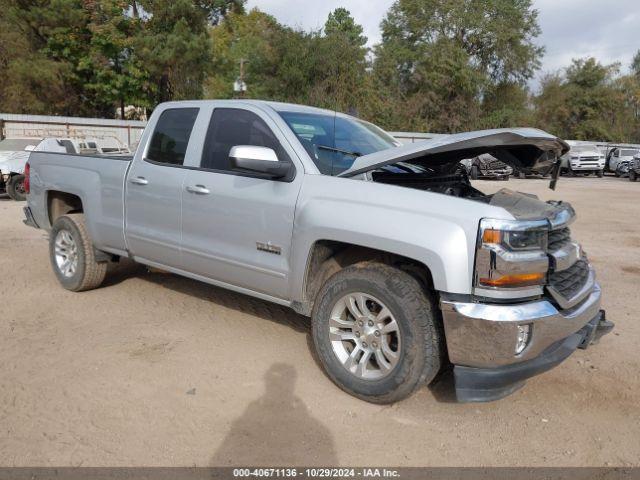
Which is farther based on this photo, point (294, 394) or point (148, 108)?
point (148, 108)

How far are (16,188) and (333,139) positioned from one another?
13.0 meters

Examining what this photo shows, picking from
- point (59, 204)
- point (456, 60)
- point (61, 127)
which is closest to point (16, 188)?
point (59, 204)

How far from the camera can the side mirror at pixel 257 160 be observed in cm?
359

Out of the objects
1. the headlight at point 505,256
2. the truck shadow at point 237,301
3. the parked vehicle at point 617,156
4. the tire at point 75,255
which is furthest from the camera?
the parked vehicle at point 617,156

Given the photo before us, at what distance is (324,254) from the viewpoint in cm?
380

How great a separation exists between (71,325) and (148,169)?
150 cm

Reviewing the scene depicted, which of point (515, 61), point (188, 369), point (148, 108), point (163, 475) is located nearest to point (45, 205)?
point (188, 369)

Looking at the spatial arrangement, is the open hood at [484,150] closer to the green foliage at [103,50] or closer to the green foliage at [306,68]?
the green foliage at [103,50]

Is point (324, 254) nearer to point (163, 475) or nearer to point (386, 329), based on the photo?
point (386, 329)

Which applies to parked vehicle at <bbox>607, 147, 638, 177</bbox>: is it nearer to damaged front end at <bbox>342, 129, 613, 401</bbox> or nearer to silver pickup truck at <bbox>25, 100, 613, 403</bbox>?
silver pickup truck at <bbox>25, 100, 613, 403</bbox>

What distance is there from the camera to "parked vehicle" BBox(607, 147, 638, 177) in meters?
31.6

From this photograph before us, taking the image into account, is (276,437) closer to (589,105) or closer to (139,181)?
(139,181)

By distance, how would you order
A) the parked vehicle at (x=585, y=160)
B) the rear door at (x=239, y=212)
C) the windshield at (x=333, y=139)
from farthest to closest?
1. the parked vehicle at (x=585, y=160)
2. the windshield at (x=333, y=139)
3. the rear door at (x=239, y=212)

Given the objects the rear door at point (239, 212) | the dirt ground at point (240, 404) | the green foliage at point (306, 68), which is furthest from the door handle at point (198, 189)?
the green foliage at point (306, 68)
